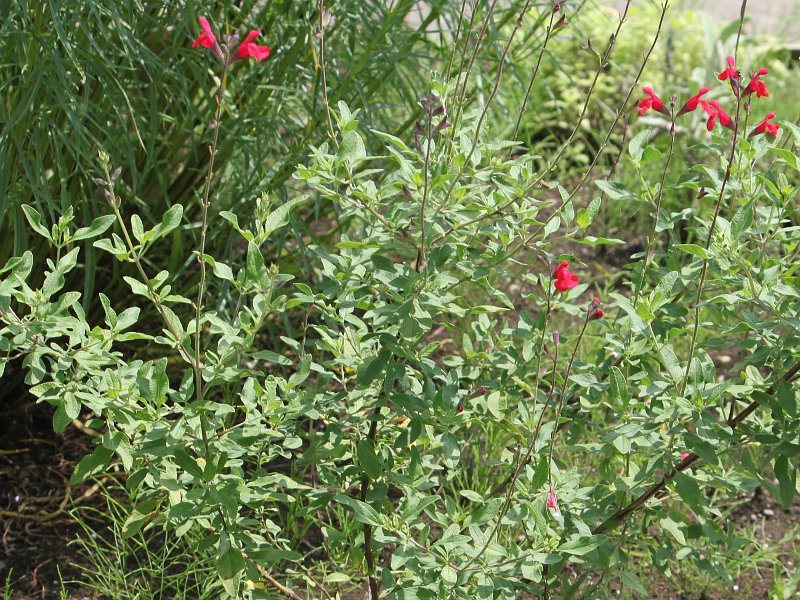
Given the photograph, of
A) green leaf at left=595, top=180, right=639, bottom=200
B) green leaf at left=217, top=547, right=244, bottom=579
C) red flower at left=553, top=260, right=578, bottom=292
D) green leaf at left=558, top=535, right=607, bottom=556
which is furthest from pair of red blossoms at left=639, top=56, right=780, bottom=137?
green leaf at left=217, top=547, right=244, bottom=579

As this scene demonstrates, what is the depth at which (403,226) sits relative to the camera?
1.82m

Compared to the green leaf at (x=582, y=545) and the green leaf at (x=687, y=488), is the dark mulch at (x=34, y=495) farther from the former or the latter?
the green leaf at (x=687, y=488)

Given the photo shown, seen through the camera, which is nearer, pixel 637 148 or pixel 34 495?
pixel 637 148

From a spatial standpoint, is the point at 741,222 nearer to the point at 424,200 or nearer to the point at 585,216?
the point at 585,216

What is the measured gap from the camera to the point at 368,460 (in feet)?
6.10

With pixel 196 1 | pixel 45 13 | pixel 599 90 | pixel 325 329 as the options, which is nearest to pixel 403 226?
pixel 325 329

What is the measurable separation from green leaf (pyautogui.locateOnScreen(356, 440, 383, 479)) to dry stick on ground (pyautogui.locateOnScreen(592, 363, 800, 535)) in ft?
1.56

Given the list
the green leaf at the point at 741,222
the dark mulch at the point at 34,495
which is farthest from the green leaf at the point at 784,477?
the dark mulch at the point at 34,495

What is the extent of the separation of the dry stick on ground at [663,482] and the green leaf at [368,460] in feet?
1.56

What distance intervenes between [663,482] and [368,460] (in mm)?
572

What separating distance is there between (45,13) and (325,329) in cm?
119

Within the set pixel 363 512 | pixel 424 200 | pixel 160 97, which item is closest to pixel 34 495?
pixel 160 97

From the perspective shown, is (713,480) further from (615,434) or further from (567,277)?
(567,277)

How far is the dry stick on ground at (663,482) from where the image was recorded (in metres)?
1.84
